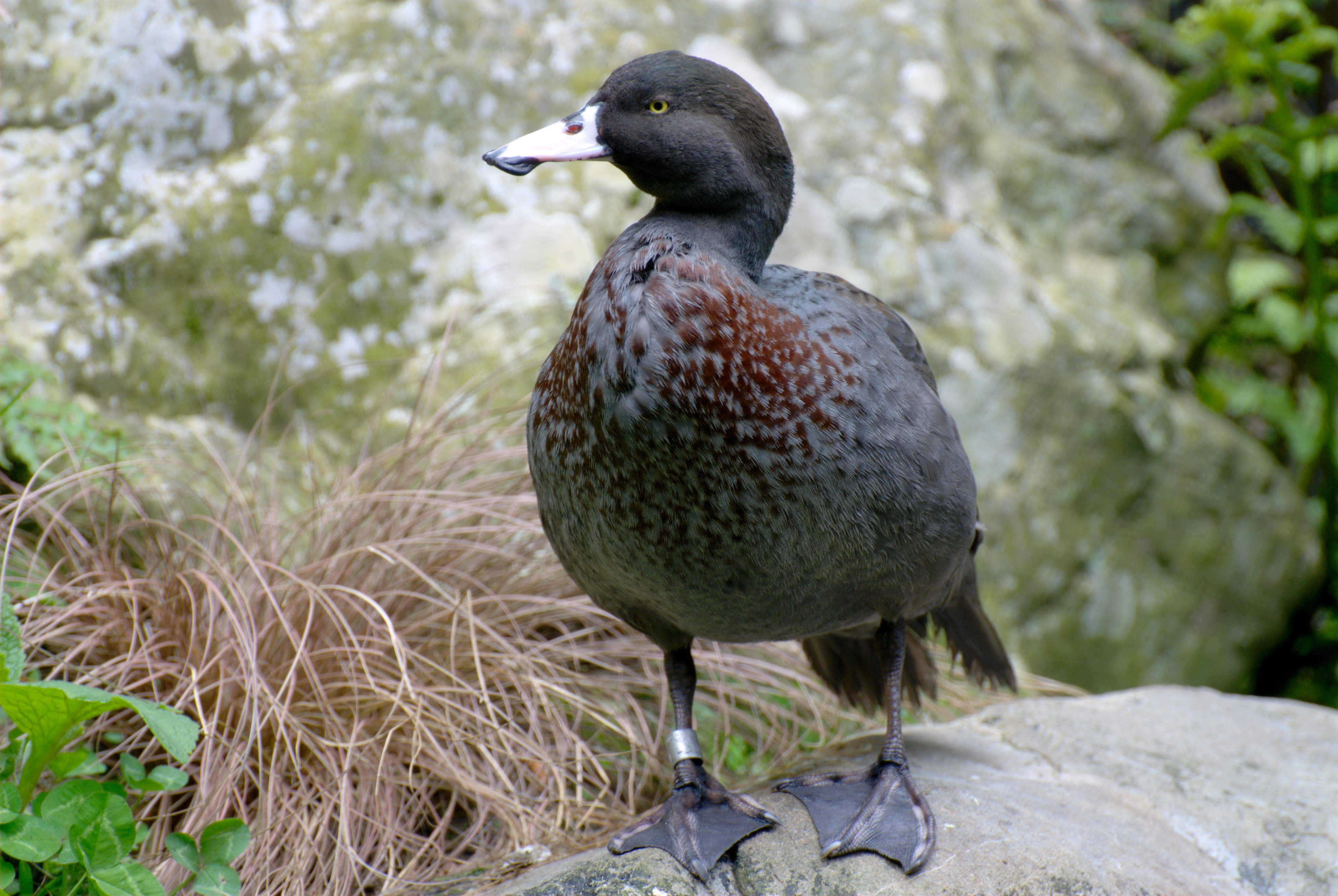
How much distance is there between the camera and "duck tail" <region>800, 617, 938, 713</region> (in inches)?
117

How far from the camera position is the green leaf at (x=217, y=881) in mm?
2086

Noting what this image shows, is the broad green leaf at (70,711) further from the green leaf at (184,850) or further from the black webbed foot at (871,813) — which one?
the black webbed foot at (871,813)

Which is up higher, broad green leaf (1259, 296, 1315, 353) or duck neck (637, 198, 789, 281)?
duck neck (637, 198, 789, 281)

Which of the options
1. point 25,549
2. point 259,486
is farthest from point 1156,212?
point 25,549

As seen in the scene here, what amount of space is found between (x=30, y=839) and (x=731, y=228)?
5.96 feet

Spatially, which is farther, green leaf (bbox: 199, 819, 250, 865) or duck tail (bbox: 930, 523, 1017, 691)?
→ duck tail (bbox: 930, 523, 1017, 691)

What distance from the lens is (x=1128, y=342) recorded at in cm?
472

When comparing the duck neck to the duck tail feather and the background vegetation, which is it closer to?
the duck tail feather

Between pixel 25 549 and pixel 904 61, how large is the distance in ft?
13.3

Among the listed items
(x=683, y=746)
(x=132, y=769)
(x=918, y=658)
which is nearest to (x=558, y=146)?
(x=683, y=746)

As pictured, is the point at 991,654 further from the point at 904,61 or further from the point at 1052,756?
the point at 904,61

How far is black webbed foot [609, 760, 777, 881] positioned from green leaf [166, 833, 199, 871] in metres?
0.85

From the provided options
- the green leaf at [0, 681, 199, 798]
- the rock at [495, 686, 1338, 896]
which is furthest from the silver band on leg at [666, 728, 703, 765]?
the green leaf at [0, 681, 199, 798]

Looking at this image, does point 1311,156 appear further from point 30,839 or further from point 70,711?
point 30,839
